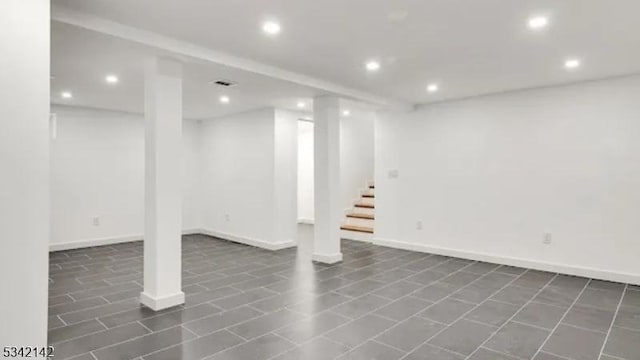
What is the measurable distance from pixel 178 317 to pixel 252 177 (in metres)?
3.53

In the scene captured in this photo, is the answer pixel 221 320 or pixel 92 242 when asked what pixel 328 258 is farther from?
pixel 92 242

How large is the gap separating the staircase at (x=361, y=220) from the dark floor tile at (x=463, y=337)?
3.71 meters

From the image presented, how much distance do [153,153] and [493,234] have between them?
14.5ft

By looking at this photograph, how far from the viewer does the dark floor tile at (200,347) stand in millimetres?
2531

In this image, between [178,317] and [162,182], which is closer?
[178,317]

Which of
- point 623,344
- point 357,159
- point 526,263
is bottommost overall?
point 623,344

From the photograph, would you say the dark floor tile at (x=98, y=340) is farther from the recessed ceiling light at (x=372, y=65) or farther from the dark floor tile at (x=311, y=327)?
the recessed ceiling light at (x=372, y=65)

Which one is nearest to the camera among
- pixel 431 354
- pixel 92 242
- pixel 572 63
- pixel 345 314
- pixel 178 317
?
pixel 431 354

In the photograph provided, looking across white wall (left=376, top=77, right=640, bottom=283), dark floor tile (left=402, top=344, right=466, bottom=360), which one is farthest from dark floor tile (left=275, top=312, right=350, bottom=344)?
white wall (left=376, top=77, right=640, bottom=283)

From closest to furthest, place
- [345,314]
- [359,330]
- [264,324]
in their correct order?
1. [359,330]
2. [264,324]
3. [345,314]

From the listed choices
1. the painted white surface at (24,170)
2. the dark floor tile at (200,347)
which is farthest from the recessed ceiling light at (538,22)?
the dark floor tile at (200,347)

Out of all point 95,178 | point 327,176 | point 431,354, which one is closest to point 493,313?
point 431,354

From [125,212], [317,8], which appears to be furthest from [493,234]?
[125,212]

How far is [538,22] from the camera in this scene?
2770mm
